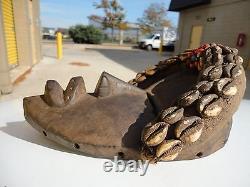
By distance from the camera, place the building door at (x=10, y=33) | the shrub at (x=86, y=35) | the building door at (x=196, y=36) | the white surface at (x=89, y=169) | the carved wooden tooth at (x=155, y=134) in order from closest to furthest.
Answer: the carved wooden tooth at (x=155, y=134)
the white surface at (x=89, y=169)
the building door at (x=10, y=33)
the building door at (x=196, y=36)
the shrub at (x=86, y=35)

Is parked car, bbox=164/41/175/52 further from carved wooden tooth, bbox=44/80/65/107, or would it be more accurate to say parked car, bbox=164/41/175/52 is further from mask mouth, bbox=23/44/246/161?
carved wooden tooth, bbox=44/80/65/107

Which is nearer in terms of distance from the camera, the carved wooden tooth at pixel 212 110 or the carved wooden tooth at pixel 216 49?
the carved wooden tooth at pixel 212 110

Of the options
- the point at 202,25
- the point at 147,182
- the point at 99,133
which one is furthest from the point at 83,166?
the point at 202,25

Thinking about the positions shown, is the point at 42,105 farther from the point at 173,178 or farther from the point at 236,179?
the point at 236,179

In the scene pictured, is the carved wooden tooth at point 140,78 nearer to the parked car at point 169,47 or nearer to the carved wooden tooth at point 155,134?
the carved wooden tooth at point 155,134

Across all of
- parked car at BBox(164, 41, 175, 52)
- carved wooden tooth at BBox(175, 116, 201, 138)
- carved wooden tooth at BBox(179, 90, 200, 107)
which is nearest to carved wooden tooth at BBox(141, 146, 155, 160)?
carved wooden tooth at BBox(175, 116, 201, 138)

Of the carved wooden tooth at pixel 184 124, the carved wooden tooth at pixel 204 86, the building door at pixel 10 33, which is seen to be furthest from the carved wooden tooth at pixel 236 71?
the building door at pixel 10 33
